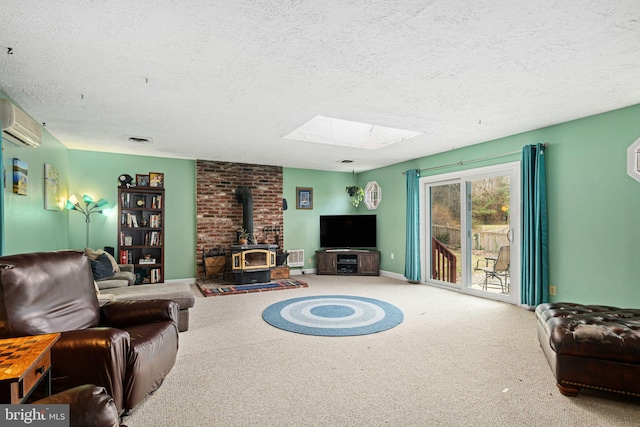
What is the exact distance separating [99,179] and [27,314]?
14.9 feet

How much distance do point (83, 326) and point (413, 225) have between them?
526 cm

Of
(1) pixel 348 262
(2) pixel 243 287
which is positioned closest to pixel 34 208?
(2) pixel 243 287

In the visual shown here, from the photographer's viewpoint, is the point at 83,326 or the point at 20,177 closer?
the point at 83,326

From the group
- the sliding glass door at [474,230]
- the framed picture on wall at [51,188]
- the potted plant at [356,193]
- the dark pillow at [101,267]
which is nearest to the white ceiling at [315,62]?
the framed picture on wall at [51,188]

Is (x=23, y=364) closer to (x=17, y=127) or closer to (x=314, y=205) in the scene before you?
(x=17, y=127)

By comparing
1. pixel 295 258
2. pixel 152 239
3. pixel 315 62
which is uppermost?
pixel 315 62

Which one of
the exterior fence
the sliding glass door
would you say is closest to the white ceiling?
the sliding glass door

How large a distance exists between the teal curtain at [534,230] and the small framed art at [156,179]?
5881mm

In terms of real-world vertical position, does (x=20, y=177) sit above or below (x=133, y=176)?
below

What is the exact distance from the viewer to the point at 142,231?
612cm

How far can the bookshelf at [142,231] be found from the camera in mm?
5844

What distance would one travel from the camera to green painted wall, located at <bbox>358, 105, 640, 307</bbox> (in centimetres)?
350

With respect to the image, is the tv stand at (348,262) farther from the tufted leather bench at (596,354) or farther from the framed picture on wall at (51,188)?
the tufted leather bench at (596,354)

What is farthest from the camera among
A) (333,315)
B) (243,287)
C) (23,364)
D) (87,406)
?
(243,287)
